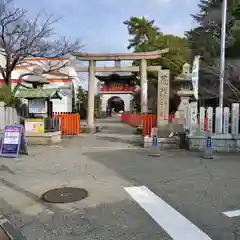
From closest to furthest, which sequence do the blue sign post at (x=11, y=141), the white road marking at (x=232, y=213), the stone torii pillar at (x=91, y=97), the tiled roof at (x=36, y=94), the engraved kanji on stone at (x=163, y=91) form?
1. the white road marking at (x=232, y=213)
2. the blue sign post at (x=11, y=141)
3. the tiled roof at (x=36, y=94)
4. the engraved kanji on stone at (x=163, y=91)
5. the stone torii pillar at (x=91, y=97)

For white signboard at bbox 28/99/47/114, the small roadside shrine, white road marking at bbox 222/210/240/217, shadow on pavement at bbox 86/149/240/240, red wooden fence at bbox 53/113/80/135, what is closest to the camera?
shadow on pavement at bbox 86/149/240/240

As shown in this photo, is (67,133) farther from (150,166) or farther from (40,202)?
(40,202)

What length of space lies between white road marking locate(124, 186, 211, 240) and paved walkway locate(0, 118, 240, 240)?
0.01 m

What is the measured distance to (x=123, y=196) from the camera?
568 cm

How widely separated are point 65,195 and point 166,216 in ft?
6.88

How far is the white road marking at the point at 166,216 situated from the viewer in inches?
155

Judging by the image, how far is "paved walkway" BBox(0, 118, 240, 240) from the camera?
4121 mm

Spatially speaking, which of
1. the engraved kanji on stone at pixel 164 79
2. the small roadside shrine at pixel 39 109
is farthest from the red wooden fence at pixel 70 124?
the engraved kanji on stone at pixel 164 79

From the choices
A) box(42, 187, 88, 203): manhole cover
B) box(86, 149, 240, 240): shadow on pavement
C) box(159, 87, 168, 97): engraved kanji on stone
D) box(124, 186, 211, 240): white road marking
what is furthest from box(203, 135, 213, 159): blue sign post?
box(159, 87, 168, 97): engraved kanji on stone

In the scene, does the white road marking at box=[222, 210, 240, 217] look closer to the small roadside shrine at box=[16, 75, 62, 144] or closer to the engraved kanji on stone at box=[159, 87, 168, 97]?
the small roadside shrine at box=[16, 75, 62, 144]

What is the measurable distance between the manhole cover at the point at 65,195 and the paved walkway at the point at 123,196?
0.17 meters

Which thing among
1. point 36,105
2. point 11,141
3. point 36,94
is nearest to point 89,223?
point 11,141

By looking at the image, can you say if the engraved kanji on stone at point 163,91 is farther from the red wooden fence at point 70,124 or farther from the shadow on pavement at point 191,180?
the shadow on pavement at point 191,180

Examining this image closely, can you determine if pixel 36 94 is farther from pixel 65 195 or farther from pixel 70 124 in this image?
pixel 65 195
